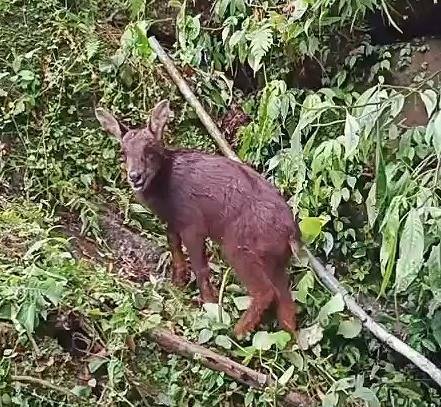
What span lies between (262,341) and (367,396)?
16.7 inches

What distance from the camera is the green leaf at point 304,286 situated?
3549 millimetres

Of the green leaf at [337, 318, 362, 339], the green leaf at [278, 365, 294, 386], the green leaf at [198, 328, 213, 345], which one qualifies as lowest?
the green leaf at [337, 318, 362, 339]

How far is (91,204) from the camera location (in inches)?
161

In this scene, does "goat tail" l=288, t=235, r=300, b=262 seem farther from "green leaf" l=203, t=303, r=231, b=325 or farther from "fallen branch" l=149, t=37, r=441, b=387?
"green leaf" l=203, t=303, r=231, b=325

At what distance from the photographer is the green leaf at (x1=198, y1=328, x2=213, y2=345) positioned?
131 inches

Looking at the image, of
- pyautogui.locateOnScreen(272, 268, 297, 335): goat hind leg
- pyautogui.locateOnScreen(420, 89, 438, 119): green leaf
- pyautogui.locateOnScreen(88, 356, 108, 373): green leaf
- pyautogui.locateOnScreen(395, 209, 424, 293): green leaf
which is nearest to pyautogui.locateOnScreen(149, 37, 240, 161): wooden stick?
pyautogui.locateOnScreen(272, 268, 297, 335): goat hind leg

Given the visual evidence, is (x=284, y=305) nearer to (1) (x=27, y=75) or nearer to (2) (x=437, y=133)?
(2) (x=437, y=133)

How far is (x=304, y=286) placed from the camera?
3.56 metres

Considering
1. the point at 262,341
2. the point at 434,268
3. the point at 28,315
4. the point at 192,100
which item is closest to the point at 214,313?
the point at 262,341

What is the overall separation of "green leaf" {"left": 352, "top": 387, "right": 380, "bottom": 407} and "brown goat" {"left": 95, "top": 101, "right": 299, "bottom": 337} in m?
0.35

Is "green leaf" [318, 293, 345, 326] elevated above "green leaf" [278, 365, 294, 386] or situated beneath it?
elevated above

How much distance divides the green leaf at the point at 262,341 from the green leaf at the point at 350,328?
0.32 metres

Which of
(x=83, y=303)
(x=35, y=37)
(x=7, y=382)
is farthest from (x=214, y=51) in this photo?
(x=7, y=382)

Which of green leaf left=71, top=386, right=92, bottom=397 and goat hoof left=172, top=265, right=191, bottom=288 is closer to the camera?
green leaf left=71, top=386, right=92, bottom=397
